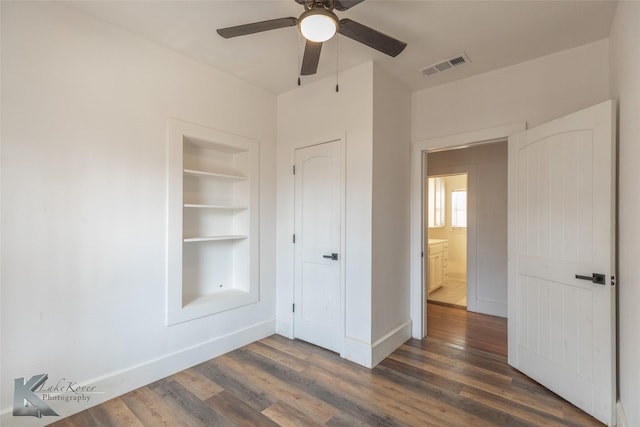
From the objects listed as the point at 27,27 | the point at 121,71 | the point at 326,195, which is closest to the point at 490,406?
the point at 326,195

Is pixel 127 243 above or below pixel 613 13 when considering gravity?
below

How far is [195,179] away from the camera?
3.07m

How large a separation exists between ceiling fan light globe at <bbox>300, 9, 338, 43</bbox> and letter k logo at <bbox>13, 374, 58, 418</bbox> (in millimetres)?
2721

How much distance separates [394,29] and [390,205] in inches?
59.9

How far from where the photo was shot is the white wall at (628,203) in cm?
161

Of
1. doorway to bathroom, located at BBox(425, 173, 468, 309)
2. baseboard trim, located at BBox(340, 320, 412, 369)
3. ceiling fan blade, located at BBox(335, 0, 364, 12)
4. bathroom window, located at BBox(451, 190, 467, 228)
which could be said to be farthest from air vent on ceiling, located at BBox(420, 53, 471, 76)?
bathroom window, located at BBox(451, 190, 467, 228)

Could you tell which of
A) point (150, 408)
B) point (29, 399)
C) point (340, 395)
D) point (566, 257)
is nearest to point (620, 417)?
point (566, 257)

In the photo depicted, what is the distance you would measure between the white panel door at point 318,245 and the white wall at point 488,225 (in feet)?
8.23

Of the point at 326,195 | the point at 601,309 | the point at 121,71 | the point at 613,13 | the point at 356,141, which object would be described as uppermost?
the point at 613,13

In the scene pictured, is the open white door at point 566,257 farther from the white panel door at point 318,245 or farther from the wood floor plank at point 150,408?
the wood floor plank at point 150,408

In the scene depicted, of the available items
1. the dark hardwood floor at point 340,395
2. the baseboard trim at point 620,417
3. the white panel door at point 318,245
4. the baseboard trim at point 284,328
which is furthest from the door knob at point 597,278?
the baseboard trim at point 284,328

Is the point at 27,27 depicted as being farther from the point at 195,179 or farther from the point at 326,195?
the point at 326,195

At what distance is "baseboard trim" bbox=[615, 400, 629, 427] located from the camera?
1.78 metres

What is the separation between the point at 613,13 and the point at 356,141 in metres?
1.99
